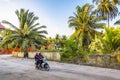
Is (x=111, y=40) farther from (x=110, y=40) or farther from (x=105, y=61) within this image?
(x=105, y=61)

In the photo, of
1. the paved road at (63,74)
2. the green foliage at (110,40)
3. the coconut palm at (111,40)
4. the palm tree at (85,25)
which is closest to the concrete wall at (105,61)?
the green foliage at (110,40)

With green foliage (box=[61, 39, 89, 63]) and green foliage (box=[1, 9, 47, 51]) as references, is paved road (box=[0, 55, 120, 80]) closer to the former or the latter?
green foliage (box=[61, 39, 89, 63])

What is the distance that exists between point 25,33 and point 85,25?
9809 mm

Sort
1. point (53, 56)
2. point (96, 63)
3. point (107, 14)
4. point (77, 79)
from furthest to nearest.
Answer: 1. point (107, 14)
2. point (53, 56)
3. point (96, 63)
4. point (77, 79)

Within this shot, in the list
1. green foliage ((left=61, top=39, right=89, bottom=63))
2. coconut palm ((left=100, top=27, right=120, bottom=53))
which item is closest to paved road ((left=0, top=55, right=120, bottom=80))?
coconut palm ((left=100, top=27, right=120, bottom=53))

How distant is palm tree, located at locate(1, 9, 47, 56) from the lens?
3897 cm

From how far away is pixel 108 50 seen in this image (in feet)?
72.7

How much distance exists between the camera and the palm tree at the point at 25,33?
39.0m

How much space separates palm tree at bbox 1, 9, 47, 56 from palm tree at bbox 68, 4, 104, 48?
5828mm

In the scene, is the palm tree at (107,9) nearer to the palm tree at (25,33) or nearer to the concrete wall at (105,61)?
the palm tree at (25,33)

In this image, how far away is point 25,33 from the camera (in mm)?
39344

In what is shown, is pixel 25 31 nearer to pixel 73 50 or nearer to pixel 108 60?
pixel 73 50

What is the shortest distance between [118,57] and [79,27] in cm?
2005

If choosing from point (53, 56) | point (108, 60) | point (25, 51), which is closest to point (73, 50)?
point (53, 56)
